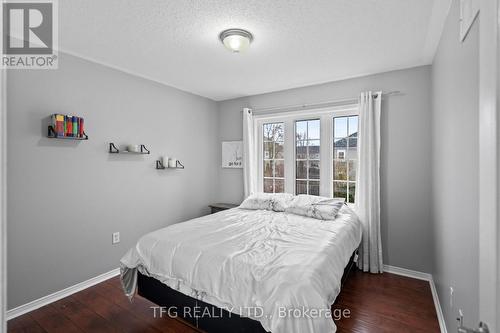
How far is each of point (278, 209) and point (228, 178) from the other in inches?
57.5

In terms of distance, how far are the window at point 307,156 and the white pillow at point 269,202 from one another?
14.8 inches

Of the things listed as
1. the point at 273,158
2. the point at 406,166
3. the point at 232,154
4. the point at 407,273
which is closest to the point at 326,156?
the point at 273,158

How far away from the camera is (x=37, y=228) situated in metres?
2.42

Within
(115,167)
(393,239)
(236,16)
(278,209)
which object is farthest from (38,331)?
(393,239)

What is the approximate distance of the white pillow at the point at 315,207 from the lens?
2953 millimetres

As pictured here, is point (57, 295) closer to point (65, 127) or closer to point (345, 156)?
point (65, 127)

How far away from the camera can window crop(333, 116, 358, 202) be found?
348 centimetres

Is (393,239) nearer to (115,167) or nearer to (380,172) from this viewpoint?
(380,172)

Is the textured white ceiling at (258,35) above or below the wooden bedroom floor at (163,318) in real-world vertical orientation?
above

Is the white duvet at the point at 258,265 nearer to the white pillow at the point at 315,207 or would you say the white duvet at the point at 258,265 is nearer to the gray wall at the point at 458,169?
the white pillow at the point at 315,207

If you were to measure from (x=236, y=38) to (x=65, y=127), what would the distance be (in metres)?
1.89

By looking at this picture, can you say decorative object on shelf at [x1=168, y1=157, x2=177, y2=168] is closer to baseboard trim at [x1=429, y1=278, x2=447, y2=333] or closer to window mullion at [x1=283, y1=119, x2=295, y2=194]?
window mullion at [x1=283, y1=119, x2=295, y2=194]

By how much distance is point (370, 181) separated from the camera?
3.13 m

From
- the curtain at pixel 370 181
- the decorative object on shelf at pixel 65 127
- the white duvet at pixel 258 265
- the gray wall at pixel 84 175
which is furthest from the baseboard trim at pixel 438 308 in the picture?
the decorative object on shelf at pixel 65 127
